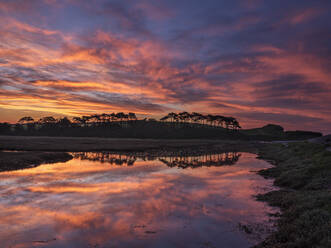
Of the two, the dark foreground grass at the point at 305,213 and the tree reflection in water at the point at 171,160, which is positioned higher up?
the dark foreground grass at the point at 305,213

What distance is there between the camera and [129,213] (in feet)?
48.0

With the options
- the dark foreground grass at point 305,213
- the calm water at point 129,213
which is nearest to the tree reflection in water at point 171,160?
the calm water at point 129,213

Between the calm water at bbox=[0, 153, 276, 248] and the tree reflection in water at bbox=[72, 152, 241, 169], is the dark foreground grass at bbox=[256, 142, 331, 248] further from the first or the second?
the tree reflection in water at bbox=[72, 152, 241, 169]

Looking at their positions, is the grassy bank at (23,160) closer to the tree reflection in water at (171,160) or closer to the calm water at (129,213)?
the tree reflection in water at (171,160)

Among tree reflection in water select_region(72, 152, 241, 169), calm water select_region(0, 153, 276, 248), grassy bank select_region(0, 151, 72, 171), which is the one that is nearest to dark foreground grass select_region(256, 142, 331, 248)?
calm water select_region(0, 153, 276, 248)

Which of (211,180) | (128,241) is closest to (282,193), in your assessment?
(211,180)

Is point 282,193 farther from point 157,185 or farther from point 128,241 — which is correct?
point 128,241

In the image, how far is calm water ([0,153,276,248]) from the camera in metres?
11.1

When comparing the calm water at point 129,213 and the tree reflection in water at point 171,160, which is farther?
the tree reflection in water at point 171,160

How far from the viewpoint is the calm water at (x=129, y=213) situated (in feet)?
36.4

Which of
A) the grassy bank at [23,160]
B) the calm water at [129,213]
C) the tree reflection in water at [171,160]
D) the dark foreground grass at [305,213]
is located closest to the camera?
the dark foreground grass at [305,213]

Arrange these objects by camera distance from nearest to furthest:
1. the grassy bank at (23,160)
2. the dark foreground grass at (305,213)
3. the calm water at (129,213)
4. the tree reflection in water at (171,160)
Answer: the dark foreground grass at (305,213) < the calm water at (129,213) < the grassy bank at (23,160) < the tree reflection in water at (171,160)

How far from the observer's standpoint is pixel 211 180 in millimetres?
26578

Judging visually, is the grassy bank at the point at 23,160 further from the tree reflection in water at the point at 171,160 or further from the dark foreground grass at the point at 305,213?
the dark foreground grass at the point at 305,213
